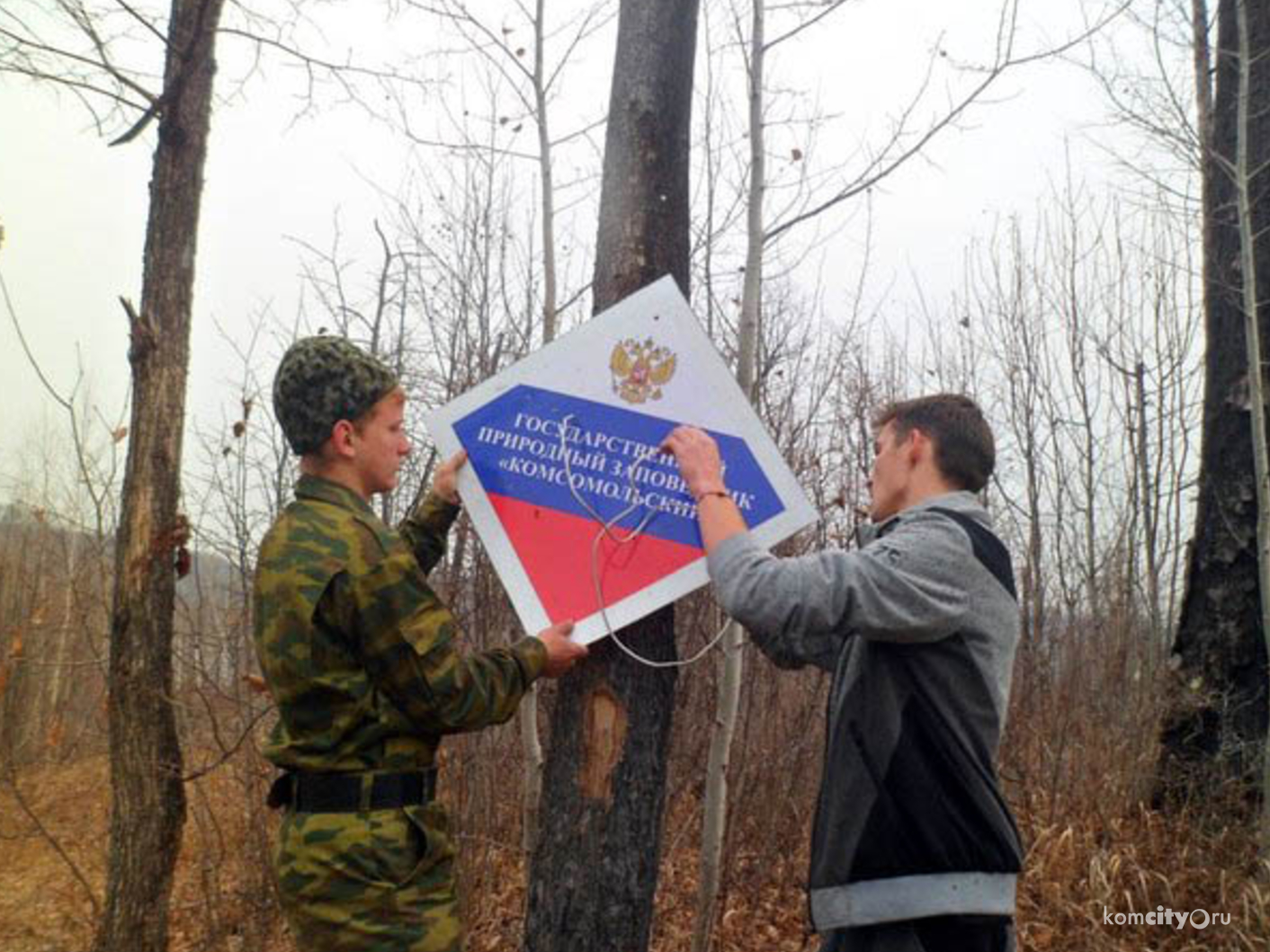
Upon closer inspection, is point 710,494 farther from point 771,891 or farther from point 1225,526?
point 1225,526

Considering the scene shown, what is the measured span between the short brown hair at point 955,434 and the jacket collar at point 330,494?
4.17 ft

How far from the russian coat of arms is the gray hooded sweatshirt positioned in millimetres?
503

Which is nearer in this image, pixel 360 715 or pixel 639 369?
pixel 360 715

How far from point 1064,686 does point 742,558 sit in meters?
5.95

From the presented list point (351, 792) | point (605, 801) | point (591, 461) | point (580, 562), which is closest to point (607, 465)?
point (591, 461)

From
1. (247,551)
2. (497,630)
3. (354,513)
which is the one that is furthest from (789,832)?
(354,513)

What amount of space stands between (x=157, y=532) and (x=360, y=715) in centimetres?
279

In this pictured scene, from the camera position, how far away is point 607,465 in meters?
2.56

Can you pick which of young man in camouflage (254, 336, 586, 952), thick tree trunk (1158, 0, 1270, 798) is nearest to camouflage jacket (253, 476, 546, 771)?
young man in camouflage (254, 336, 586, 952)

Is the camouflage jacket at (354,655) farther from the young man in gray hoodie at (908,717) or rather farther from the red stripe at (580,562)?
the young man in gray hoodie at (908,717)

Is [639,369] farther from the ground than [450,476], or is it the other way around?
[639,369]

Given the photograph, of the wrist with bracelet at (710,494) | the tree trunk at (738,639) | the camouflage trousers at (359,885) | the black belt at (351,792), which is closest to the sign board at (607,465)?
the wrist with bracelet at (710,494)

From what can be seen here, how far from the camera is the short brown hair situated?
94.2 inches

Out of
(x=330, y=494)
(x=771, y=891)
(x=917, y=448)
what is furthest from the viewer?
(x=771, y=891)
